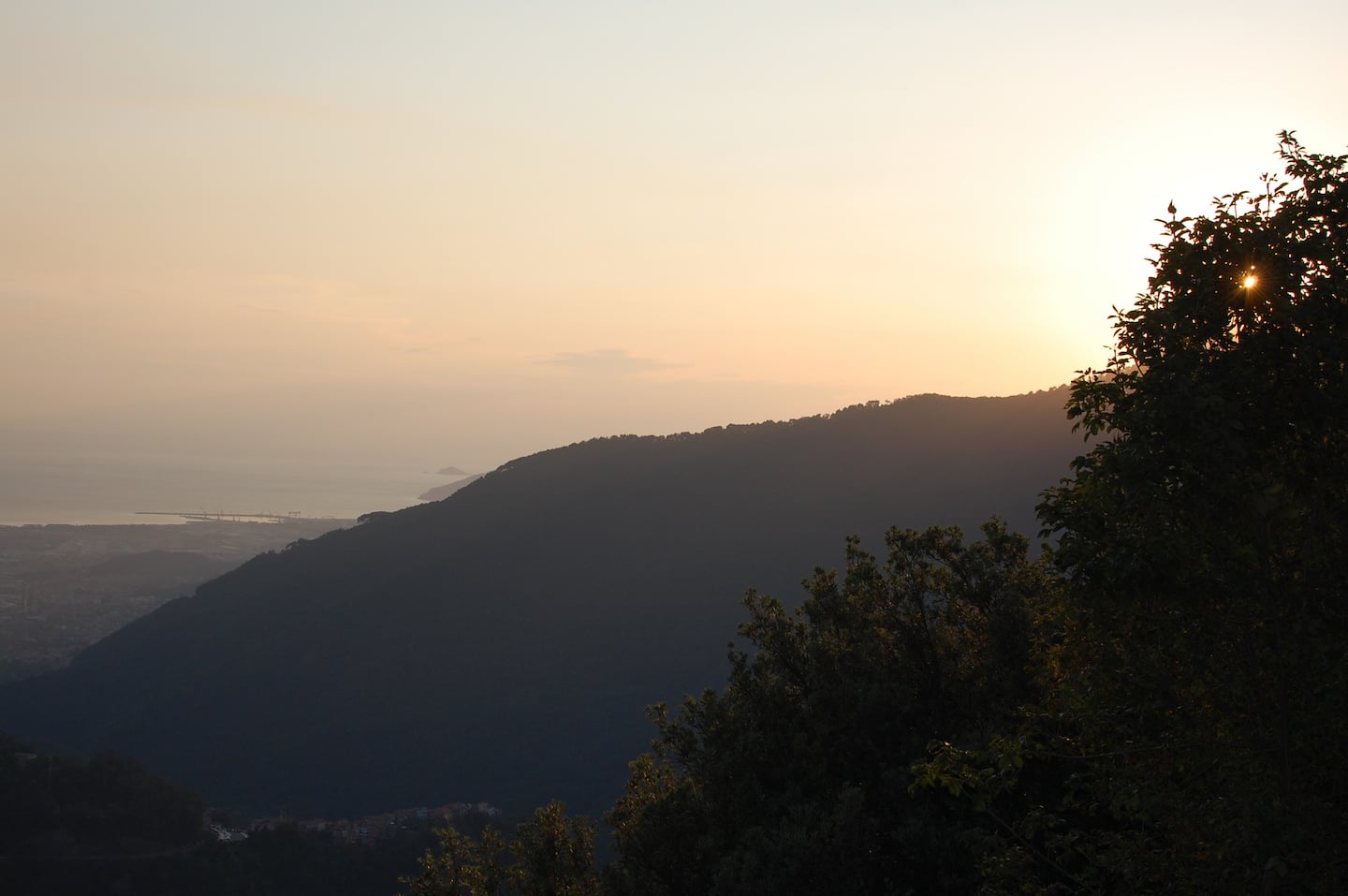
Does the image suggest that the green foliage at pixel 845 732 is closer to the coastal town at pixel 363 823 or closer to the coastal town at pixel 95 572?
the coastal town at pixel 363 823

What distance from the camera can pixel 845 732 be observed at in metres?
11.7

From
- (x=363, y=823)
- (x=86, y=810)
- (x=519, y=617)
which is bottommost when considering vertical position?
(x=363, y=823)

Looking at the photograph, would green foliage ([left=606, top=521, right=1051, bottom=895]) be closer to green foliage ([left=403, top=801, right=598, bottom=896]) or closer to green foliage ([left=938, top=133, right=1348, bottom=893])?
green foliage ([left=403, top=801, right=598, bottom=896])

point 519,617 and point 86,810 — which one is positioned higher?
point 519,617

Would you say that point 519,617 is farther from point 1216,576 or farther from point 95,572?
point 95,572

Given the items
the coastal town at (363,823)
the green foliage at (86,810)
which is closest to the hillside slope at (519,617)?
the coastal town at (363,823)

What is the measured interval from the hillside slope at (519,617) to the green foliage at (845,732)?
2739 cm

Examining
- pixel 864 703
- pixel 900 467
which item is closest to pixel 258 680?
pixel 900 467

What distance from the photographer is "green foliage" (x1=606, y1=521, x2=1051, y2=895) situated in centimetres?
1013

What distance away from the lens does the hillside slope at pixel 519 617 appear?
44.9 meters

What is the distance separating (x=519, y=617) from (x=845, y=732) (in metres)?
48.4

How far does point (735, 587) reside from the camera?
51344mm

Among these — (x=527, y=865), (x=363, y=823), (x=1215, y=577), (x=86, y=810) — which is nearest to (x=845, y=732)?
(x=527, y=865)

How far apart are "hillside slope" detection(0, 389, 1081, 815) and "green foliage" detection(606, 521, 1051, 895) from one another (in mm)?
27394
